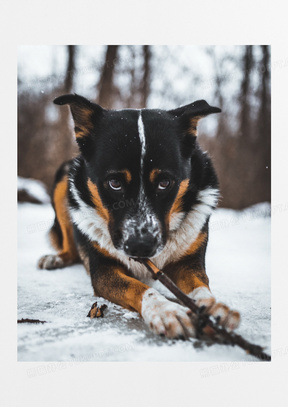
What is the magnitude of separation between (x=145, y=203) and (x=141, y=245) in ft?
0.80

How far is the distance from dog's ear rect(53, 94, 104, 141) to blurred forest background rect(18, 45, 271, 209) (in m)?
0.45

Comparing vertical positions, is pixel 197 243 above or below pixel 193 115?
below

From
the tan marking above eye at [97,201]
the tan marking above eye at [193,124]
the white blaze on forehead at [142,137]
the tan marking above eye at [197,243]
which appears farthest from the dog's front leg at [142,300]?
the tan marking above eye at [193,124]

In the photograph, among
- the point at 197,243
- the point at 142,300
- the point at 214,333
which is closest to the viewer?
the point at 214,333

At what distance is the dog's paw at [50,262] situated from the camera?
316cm

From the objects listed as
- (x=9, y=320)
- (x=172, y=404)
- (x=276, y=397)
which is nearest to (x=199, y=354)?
(x=172, y=404)

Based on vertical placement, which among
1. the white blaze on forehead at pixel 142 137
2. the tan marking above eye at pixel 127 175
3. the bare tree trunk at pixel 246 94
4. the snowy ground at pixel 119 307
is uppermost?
the bare tree trunk at pixel 246 94

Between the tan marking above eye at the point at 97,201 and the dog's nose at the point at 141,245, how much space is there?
34 centimetres

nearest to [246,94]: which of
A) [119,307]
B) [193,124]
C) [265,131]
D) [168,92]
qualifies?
[265,131]

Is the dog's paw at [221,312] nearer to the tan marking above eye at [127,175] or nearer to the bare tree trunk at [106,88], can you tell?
the tan marking above eye at [127,175]

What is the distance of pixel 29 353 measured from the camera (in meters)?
1.89

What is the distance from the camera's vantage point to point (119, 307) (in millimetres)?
2107

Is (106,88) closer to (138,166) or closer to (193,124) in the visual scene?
(193,124)

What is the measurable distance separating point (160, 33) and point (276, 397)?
91.3 inches
